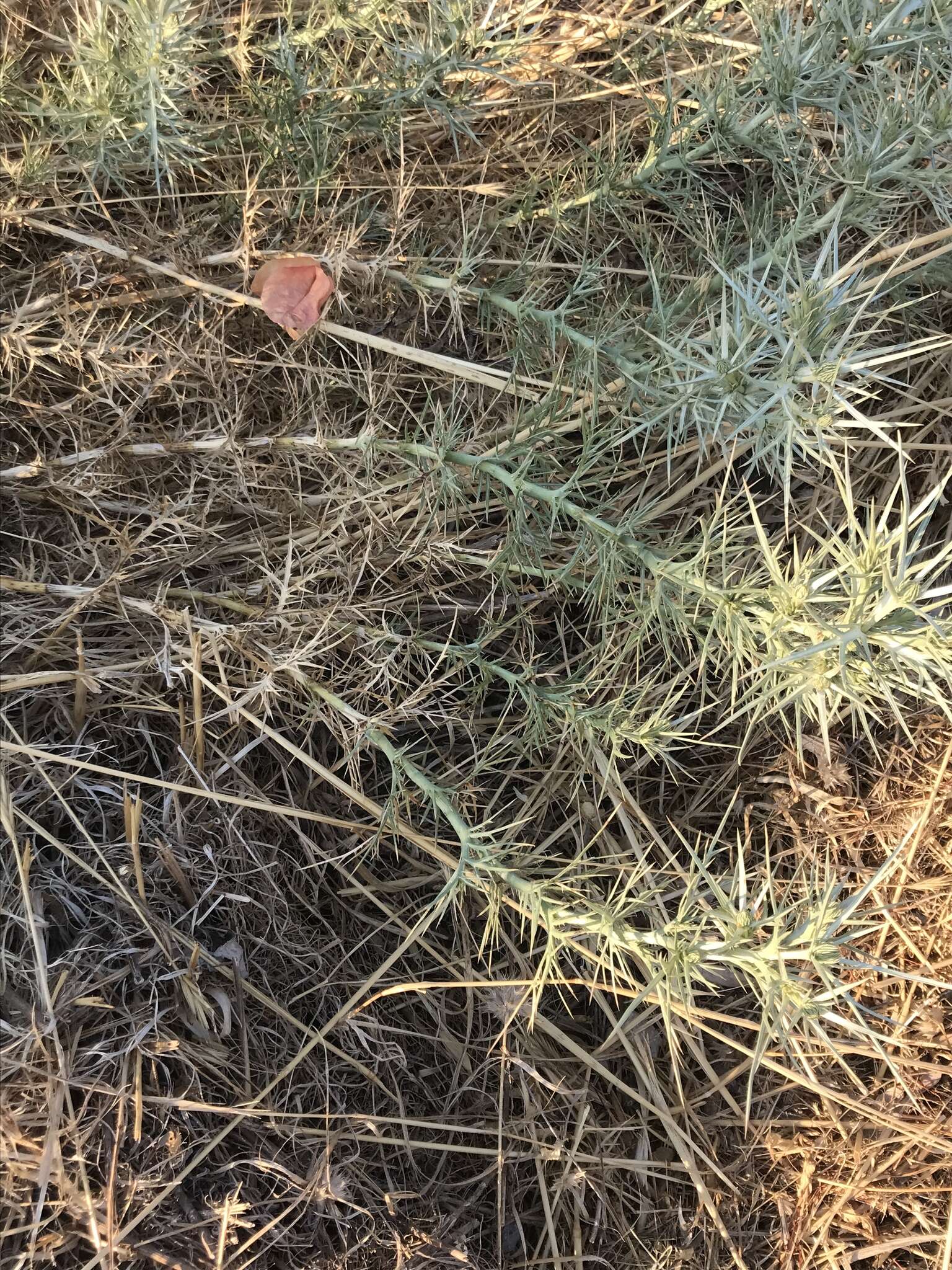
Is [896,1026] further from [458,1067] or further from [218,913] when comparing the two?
[218,913]

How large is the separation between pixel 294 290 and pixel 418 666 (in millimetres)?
751

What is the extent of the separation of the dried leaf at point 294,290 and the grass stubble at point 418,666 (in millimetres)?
38

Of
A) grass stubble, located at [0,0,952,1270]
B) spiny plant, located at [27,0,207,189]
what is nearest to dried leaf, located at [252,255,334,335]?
grass stubble, located at [0,0,952,1270]

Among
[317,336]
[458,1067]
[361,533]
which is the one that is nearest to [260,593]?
[361,533]

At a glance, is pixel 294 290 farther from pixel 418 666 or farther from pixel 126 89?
pixel 418 666

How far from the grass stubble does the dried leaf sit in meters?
0.04

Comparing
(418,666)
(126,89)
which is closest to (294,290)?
(126,89)

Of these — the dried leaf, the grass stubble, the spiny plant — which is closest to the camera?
the spiny plant

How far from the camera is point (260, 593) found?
1837mm

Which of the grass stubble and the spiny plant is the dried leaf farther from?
the spiny plant

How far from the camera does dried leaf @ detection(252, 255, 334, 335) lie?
1737mm

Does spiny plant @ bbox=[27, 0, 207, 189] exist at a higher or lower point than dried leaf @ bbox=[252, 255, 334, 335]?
higher

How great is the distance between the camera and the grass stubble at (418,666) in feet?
5.30

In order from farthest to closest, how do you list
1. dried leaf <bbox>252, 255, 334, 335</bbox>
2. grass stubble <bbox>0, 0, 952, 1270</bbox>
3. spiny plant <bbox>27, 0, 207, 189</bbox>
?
dried leaf <bbox>252, 255, 334, 335</bbox> → grass stubble <bbox>0, 0, 952, 1270</bbox> → spiny plant <bbox>27, 0, 207, 189</bbox>
